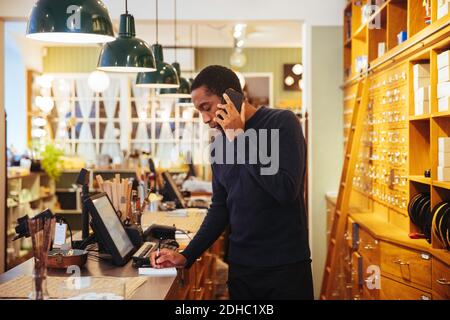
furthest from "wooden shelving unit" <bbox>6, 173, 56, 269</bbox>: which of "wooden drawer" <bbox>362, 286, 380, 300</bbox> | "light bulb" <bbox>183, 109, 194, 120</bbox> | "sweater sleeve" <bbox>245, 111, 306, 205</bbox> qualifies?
"sweater sleeve" <bbox>245, 111, 306, 205</bbox>

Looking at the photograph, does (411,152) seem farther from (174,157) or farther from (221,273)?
(174,157)

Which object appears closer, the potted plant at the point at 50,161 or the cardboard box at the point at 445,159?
the cardboard box at the point at 445,159

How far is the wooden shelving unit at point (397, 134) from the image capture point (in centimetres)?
346

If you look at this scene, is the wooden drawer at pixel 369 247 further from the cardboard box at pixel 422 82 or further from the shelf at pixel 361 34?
the shelf at pixel 361 34

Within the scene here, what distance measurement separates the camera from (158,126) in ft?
39.4

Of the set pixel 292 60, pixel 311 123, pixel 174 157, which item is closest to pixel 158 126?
pixel 174 157

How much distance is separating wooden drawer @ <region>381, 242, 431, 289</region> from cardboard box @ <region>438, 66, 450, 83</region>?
96cm

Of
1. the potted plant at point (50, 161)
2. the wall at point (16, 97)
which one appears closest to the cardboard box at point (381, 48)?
the potted plant at point (50, 161)

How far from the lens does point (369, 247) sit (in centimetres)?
435

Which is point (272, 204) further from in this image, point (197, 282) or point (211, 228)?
point (197, 282)

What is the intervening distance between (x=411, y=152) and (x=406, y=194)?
12.8 inches

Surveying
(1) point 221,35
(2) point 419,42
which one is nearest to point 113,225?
(2) point 419,42

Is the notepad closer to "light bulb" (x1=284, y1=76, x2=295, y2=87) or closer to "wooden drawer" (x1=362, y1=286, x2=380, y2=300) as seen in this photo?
"wooden drawer" (x1=362, y1=286, x2=380, y2=300)

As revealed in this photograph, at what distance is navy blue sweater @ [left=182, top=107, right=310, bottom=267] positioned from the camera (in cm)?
231
